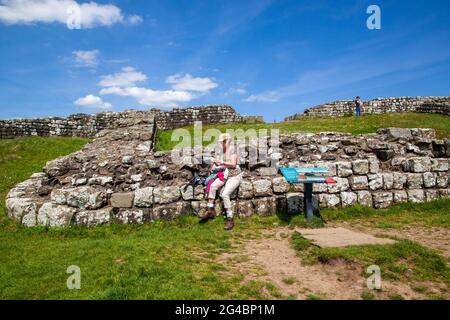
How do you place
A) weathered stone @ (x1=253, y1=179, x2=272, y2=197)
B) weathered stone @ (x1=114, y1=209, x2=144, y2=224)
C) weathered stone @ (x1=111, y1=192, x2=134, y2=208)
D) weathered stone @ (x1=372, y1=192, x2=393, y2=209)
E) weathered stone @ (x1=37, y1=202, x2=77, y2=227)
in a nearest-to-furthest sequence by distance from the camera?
weathered stone @ (x1=37, y1=202, x2=77, y2=227), weathered stone @ (x1=114, y1=209, x2=144, y2=224), weathered stone @ (x1=111, y1=192, x2=134, y2=208), weathered stone @ (x1=253, y1=179, x2=272, y2=197), weathered stone @ (x1=372, y1=192, x2=393, y2=209)

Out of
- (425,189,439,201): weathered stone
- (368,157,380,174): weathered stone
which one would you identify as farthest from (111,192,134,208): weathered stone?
(425,189,439,201): weathered stone

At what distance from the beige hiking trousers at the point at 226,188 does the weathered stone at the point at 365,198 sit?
383 cm

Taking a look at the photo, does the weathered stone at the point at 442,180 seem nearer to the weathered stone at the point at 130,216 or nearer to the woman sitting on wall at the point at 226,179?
the woman sitting on wall at the point at 226,179

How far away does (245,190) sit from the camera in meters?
8.78

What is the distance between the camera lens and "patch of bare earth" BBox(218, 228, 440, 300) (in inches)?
179

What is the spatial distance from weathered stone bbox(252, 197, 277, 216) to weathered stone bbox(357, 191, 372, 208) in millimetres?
2658

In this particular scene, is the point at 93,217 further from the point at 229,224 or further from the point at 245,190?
the point at 245,190

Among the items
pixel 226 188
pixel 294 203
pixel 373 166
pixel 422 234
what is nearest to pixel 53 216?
pixel 226 188

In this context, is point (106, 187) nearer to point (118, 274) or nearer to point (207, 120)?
point (118, 274)

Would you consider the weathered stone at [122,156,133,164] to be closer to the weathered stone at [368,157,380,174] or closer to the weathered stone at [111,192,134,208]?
the weathered stone at [111,192,134,208]

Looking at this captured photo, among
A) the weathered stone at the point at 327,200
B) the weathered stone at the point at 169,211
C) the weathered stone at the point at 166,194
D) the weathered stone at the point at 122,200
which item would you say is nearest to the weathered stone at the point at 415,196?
the weathered stone at the point at 327,200

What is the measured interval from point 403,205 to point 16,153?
17723mm

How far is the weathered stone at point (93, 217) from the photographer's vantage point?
803 centimetres
